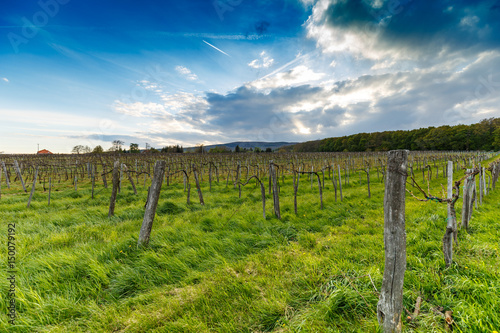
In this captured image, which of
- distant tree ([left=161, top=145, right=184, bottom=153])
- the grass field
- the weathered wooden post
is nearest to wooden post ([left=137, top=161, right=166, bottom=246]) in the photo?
the grass field

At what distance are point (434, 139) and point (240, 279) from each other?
118787 millimetres

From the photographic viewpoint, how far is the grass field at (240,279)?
8.16ft

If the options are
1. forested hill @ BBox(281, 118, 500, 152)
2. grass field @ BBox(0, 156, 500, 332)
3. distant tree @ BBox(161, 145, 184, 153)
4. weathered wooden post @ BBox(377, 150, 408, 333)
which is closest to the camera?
weathered wooden post @ BBox(377, 150, 408, 333)

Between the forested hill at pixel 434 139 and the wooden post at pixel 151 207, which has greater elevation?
the forested hill at pixel 434 139

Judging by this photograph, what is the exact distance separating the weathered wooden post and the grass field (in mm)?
285

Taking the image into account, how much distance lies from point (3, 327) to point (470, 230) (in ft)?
29.9

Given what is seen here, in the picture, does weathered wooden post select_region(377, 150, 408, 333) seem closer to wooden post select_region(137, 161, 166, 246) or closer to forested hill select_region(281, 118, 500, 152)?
wooden post select_region(137, 161, 166, 246)

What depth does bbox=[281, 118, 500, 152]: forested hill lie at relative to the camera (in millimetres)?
75062

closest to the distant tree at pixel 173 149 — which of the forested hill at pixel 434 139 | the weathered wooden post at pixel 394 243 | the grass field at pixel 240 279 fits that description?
the forested hill at pixel 434 139

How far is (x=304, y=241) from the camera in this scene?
494cm

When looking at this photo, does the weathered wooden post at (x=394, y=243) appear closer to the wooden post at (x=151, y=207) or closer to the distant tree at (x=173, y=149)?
the wooden post at (x=151, y=207)

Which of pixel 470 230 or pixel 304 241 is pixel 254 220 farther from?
pixel 470 230

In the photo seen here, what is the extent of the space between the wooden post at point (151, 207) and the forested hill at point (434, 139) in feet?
359

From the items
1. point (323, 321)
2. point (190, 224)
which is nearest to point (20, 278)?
point (190, 224)
